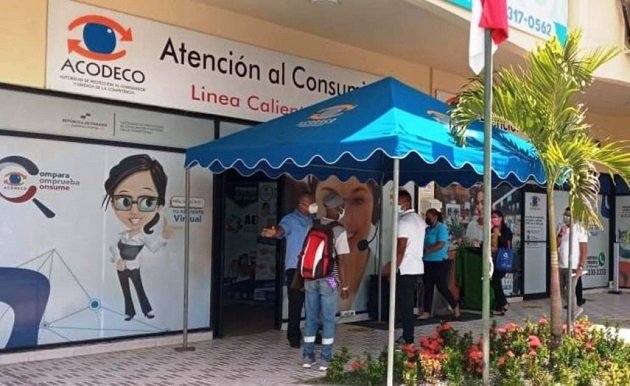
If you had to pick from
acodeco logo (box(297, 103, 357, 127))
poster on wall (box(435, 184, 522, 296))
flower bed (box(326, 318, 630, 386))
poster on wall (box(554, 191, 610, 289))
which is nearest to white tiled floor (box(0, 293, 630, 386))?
flower bed (box(326, 318, 630, 386))

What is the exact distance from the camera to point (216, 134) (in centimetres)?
934

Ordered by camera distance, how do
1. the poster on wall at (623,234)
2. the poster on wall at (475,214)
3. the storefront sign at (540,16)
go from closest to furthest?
the storefront sign at (540,16) < the poster on wall at (475,214) < the poster on wall at (623,234)

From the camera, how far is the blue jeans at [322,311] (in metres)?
7.46

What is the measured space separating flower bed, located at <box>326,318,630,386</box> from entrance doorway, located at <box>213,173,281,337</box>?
4.01m

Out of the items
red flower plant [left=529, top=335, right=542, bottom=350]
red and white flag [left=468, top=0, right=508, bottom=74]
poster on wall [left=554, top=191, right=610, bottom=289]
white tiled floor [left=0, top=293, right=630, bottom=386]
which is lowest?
white tiled floor [left=0, top=293, right=630, bottom=386]

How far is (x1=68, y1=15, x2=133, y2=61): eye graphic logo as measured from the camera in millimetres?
7969

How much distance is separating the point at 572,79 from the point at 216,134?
14.0ft

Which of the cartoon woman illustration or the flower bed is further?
the cartoon woman illustration

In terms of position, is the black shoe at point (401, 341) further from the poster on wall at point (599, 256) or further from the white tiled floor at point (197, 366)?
the poster on wall at point (599, 256)

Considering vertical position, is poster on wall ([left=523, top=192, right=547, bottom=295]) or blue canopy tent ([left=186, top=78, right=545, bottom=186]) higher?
blue canopy tent ([left=186, top=78, right=545, bottom=186])

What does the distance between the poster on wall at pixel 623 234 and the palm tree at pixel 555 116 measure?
1039cm

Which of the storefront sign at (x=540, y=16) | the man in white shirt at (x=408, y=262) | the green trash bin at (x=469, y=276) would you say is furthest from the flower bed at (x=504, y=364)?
the green trash bin at (x=469, y=276)

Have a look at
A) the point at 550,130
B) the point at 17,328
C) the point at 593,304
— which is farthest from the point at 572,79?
the point at 593,304

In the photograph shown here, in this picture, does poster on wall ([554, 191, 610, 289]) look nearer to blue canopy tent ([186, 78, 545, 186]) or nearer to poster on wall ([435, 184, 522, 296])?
poster on wall ([435, 184, 522, 296])
